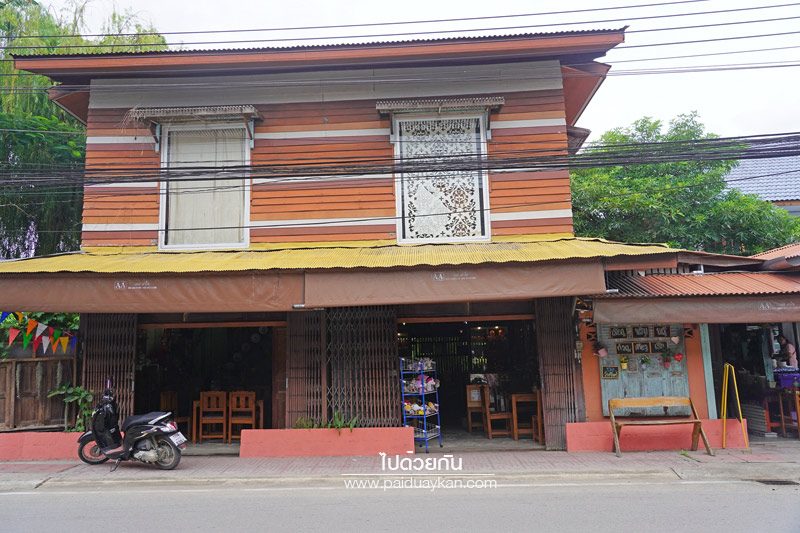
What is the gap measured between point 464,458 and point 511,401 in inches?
88.7

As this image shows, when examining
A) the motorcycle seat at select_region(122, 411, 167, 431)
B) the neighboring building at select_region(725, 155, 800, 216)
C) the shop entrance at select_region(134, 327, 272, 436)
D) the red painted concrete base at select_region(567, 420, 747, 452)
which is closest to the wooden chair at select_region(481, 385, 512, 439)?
the red painted concrete base at select_region(567, 420, 747, 452)

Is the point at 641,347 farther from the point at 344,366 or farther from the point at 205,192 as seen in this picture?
the point at 205,192

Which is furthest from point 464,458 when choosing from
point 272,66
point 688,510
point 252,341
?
point 272,66

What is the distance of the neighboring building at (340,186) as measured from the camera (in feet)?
33.5

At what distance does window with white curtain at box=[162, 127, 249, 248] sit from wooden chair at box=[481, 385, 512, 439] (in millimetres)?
5811

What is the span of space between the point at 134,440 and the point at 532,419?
23.3ft

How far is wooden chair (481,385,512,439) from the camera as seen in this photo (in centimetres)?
1125

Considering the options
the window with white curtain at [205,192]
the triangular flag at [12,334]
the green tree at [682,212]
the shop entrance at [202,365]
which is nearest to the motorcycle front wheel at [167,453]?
the shop entrance at [202,365]

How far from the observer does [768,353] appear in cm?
1166

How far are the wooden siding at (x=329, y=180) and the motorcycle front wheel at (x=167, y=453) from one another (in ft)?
13.3

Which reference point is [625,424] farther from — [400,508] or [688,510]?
[400,508]

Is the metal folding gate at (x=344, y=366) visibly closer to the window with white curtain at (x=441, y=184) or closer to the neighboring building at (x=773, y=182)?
the window with white curtain at (x=441, y=184)

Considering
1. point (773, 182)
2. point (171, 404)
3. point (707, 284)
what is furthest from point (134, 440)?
point (773, 182)

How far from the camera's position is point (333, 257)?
32.1 feet
